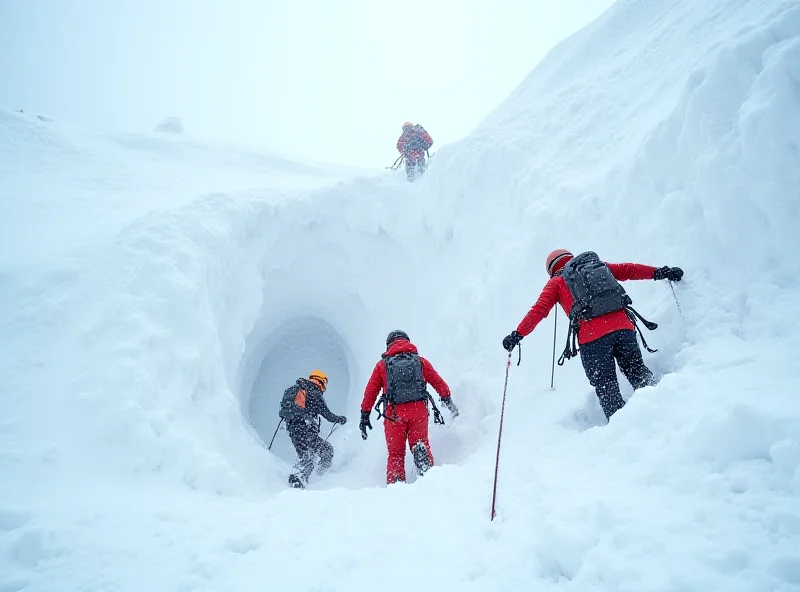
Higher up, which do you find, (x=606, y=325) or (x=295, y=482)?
(x=606, y=325)

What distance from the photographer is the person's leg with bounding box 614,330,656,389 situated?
3.22 m

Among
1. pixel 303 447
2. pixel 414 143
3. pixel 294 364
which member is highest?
pixel 414 143

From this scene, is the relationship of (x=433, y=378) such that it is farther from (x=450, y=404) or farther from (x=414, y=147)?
(x=414, y=147)

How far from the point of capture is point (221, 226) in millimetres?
6445

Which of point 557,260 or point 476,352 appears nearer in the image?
point 557,260

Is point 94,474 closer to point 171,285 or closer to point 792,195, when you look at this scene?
point 171,285

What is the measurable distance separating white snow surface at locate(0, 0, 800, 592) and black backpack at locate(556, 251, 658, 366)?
23.8 inches

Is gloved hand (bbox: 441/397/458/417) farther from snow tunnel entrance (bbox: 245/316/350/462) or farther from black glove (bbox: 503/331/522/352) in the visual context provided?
snow tunnel entrance (bbox: 245/316/350/462)

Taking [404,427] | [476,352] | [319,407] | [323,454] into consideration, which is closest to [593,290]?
[404,427]

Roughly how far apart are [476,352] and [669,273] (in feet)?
9.09

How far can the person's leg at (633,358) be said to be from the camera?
3.22 meters

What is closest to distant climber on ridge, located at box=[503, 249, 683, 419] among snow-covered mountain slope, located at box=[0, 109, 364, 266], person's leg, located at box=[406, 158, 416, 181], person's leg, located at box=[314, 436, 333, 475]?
person's leg, located at box=[314, 436, 333, 475]

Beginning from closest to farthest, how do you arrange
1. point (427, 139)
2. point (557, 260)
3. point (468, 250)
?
point (557, 260) → point (468, 250) → point (427, 139)

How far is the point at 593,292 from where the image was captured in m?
3.28
